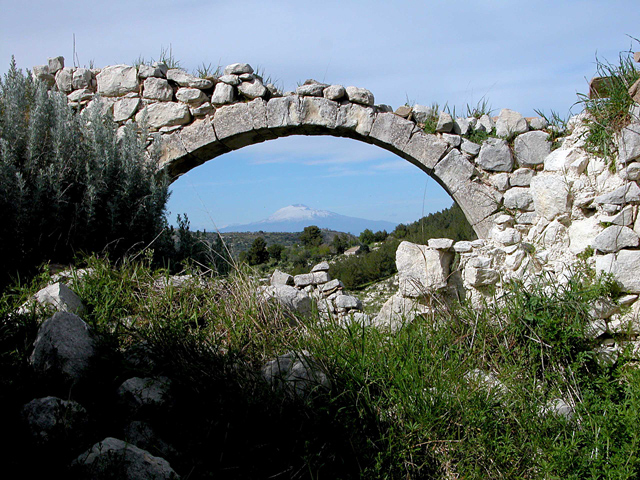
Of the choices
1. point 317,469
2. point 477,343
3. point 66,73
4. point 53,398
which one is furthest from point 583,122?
point 66,73

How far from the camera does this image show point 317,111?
5652 mm

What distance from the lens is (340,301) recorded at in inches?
216

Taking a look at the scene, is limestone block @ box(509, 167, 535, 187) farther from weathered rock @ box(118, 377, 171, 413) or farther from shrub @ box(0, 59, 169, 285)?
weathered rock @ box(118, 377, 171, 413)

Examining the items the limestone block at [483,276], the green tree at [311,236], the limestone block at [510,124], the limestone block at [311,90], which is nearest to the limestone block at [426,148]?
the limestone block at [510,124]

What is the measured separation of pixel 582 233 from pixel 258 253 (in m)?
7.44

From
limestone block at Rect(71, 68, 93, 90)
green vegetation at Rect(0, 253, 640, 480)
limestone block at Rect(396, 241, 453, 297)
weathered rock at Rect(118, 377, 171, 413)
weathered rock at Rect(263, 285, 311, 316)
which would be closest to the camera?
green vegetation at Rect(0, 253, 640, 480)

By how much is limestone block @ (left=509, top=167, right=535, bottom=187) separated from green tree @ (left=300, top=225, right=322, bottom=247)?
8.85m

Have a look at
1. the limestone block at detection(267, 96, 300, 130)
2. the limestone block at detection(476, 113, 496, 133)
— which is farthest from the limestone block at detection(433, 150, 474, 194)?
the limestone block at detection(267, 96, 300, 130)

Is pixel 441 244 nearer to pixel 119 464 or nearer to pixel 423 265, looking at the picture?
pixel 423 265

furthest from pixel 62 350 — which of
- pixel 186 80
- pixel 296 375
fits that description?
pixel 186 80

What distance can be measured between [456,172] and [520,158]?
69cm

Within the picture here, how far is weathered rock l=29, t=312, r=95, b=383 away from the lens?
102 inches

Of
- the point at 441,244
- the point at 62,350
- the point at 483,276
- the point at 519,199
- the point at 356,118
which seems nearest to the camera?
the point at 62,350

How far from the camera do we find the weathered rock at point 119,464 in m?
1.85
